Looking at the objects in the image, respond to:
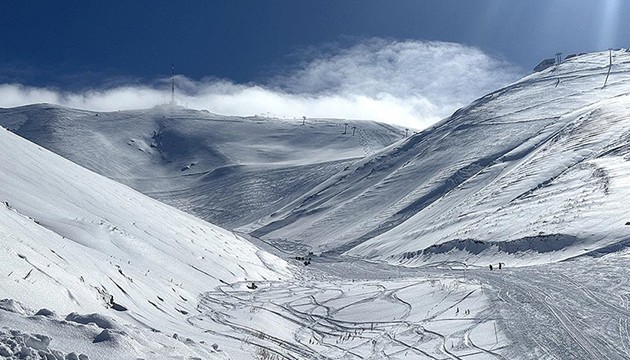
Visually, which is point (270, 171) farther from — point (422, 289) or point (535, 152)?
point (422, 289)

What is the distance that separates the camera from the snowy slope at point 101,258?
36.7ft

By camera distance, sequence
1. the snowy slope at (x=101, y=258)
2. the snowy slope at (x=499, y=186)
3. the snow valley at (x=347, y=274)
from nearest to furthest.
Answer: the snowy slope at (x=101, y=258)
the snow valley at (x=347, y=274)
the snowy slope at (x=499, y=186)

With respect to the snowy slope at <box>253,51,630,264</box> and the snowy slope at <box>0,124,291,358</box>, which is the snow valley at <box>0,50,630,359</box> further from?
the snowy slope at <box>253,51,630,264</box>

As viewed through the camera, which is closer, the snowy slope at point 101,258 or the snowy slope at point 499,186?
the snowy slope at point 101,258

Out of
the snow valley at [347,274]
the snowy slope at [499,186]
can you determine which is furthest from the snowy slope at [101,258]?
the snowy slope at [499,186]

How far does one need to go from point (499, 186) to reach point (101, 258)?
56.9 metres

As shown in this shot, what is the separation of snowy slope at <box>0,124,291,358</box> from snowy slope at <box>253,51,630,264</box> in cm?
1737

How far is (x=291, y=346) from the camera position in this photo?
605 inches

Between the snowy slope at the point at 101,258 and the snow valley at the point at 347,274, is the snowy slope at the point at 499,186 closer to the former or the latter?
the snow valley at the point at 347,274

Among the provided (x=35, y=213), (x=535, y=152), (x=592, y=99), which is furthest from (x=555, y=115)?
(x=35, y=213)

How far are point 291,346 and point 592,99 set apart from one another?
377ft

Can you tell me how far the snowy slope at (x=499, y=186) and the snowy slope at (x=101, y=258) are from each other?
17.4m

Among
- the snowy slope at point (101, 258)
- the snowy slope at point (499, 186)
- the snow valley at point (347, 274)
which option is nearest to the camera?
the snowy slope at point (101, 258)

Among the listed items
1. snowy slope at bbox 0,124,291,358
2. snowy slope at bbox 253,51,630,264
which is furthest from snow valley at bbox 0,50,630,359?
snowy slope at bbox 253,51,630,264
